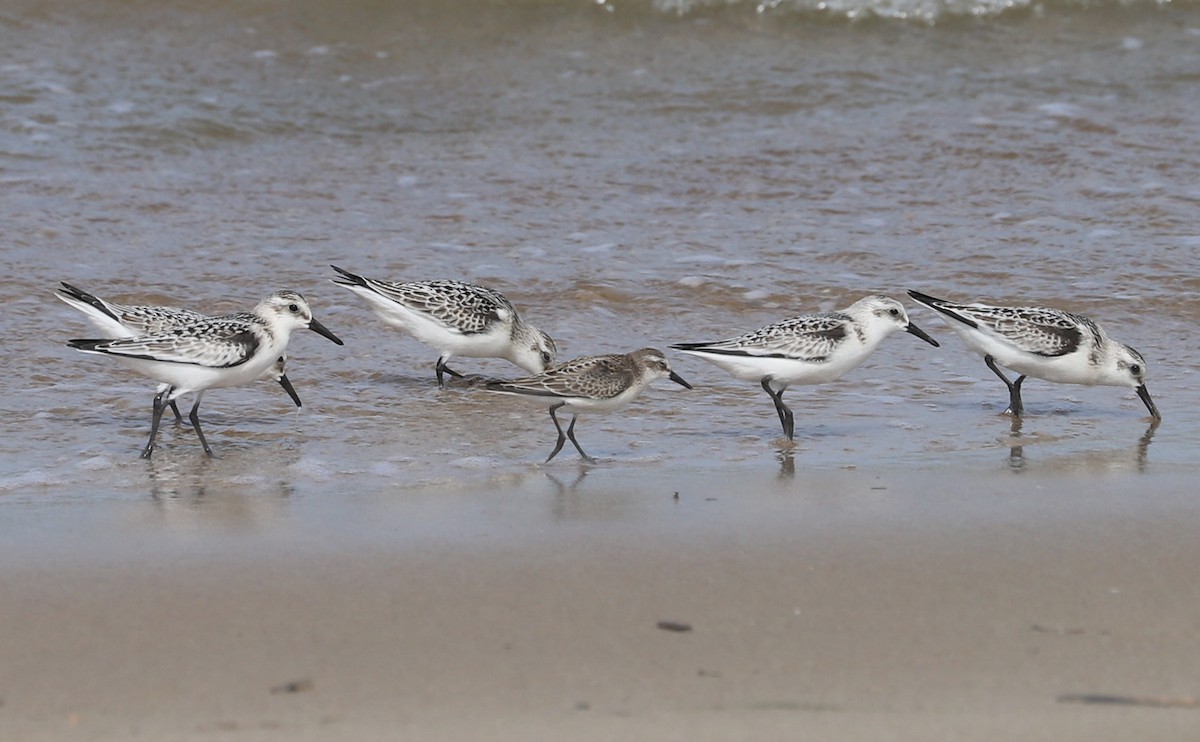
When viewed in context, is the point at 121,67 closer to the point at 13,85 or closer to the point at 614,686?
the point at 13,85

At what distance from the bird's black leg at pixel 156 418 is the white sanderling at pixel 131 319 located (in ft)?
1.18

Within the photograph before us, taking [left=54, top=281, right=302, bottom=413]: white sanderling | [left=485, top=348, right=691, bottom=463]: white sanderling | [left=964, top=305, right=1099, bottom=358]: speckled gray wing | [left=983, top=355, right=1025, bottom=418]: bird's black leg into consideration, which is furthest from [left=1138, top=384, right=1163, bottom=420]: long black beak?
[left=54, top=281, right=302, bottom=413]: white sanderling

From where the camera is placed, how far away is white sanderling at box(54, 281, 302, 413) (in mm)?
8172

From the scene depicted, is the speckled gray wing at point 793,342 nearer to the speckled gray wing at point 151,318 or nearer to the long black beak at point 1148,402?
the long black beak at point 1148,402

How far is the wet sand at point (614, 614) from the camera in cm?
425

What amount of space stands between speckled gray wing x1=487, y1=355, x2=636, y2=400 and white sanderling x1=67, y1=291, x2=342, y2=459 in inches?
48.0

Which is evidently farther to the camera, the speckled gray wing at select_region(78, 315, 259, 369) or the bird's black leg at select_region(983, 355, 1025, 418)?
the bird's black leg at select_region(983, 355, 1025, 418)

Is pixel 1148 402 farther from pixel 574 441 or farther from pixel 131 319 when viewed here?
pixel 131 319

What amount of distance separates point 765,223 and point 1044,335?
3636 millimetres

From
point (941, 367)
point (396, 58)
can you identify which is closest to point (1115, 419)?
point (941, 367)

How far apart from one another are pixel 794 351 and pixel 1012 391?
1375 mm

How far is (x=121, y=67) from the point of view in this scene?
1489 cm

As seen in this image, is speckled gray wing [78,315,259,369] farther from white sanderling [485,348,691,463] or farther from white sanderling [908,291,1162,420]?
white sanderling [908,291,1162,420]

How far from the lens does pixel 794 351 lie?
26.0ft
